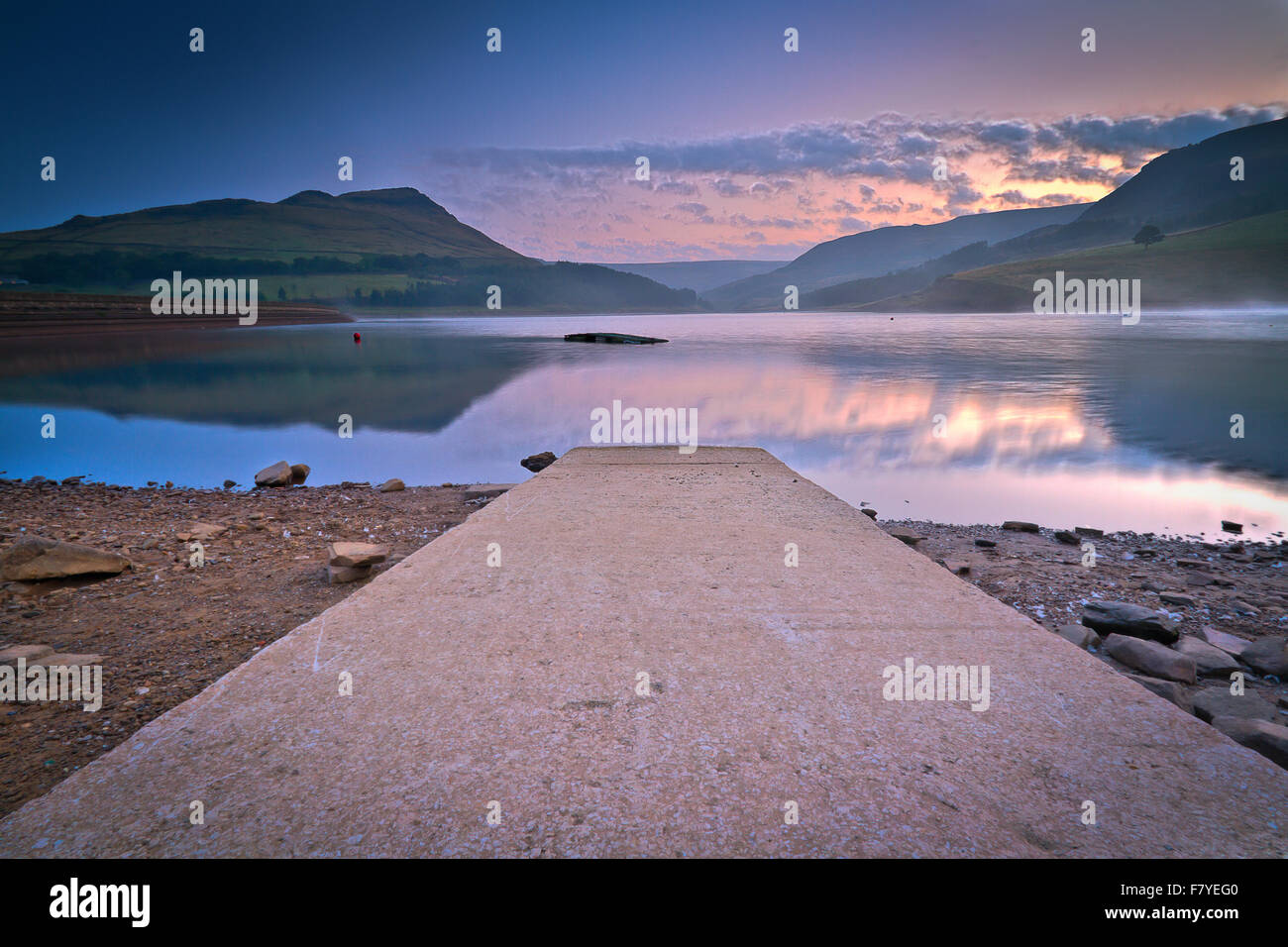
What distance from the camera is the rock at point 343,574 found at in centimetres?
524

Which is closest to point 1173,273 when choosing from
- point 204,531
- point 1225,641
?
point 1225,641

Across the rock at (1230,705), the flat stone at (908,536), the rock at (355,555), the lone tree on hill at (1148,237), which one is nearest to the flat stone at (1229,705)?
the rock at (1230,705)

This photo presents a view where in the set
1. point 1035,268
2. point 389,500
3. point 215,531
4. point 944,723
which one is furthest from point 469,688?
point 1035,268

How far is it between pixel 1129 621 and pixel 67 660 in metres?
6.96

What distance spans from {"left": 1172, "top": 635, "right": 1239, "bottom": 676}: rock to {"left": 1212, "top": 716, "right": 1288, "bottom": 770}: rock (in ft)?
3.99

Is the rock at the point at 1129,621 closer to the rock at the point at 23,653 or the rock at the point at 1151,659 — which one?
the rock at the point at 1151,659

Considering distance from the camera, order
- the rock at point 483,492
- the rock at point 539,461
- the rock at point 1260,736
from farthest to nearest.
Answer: the rock at point 539,461, the rock at point 483,492, the rock at point 1260,736

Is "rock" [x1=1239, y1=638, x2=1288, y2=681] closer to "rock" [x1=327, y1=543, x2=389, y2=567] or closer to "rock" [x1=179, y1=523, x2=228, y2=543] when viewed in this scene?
"rock" [x1=327, y1=543, x2=389, y2=567]

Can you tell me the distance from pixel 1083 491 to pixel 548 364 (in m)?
28.6

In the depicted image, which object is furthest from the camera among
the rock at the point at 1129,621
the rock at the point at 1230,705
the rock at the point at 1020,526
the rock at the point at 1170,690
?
the rock at the point at 1020,526

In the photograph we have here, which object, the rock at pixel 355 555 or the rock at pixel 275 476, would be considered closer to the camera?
the rock at pixel 355 555

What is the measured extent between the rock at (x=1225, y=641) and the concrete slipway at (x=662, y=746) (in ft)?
6.31

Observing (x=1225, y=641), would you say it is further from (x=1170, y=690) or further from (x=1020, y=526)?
(x=1020, y=526)

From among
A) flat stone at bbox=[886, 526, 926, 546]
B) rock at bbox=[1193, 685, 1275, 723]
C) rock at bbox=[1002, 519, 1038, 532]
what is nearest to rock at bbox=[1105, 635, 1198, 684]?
rock at bbox=[1193, 685, 1275, 723]
